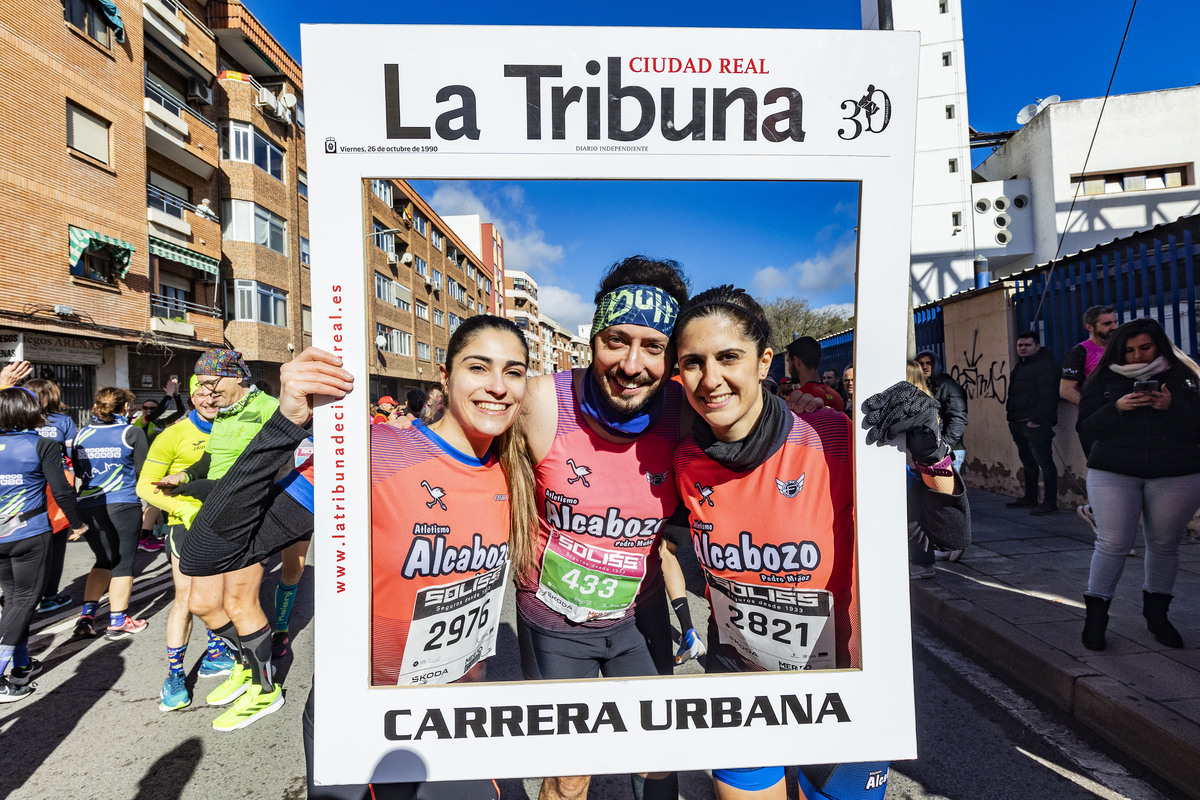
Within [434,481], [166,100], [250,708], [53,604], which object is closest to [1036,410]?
[434,481]

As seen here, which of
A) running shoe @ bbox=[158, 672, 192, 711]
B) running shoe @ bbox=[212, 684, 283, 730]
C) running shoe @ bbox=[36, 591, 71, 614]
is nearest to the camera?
running shoe @ bbox=[212, 684, 283, 730]

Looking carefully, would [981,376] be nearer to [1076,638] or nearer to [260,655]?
[1076,638]

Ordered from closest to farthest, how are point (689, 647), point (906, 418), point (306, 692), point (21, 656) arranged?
1. point (906, 418)
2. point (689, 647)
3. point (306, 692)
4. point (21, 656)

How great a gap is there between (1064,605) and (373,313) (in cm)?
491

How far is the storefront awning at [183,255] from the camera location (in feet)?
57.0

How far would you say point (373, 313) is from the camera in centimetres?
151

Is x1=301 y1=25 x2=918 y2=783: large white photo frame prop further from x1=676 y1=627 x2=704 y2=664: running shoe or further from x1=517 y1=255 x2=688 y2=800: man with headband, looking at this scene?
x1=676 y1=627 x2=704 y2=664: running shoe

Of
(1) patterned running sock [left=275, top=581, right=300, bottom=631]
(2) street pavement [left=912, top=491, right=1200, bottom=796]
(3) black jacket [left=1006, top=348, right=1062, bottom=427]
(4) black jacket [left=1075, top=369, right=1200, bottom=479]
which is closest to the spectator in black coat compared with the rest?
(3) black jacket [left=1006, top=348, right=1062, bottom=427]

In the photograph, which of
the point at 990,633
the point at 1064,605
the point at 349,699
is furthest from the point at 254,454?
the point at 1064,605

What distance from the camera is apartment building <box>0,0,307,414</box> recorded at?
1334cm

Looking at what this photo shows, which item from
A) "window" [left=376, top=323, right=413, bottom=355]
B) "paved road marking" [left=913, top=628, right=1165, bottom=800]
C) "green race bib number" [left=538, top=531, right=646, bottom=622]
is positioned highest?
"window" [left=376, top=323, right=413, bottom=355]

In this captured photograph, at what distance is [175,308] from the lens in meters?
18.4

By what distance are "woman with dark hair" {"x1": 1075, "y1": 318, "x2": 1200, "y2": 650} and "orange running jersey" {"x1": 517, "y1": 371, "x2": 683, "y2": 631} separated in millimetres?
3144

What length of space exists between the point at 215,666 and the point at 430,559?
3454mm
